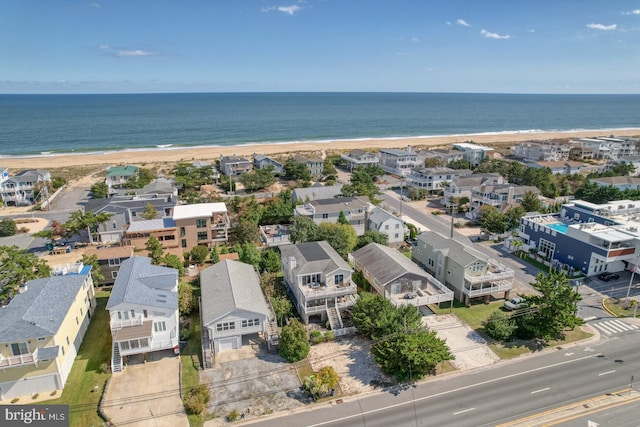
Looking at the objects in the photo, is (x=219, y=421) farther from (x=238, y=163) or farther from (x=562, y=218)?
(x=238, y=163)

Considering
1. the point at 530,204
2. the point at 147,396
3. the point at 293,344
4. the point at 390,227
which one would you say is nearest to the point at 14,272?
the point at 147,396

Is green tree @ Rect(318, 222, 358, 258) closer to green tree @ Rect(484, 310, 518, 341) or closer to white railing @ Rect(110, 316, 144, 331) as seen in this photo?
green tree @ Rect(484, 310, 518, 341)

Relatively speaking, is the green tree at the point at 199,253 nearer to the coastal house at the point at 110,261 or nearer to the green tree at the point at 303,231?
the coastal house at the point at 110,261

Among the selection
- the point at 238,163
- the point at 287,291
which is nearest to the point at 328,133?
the point at 238,163

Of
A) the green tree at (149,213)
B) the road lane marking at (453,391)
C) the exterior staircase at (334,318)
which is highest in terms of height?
the green tree at (149,213)

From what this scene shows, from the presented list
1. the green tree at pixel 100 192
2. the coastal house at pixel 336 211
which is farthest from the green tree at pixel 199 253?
the green tree at pixel 100 192
